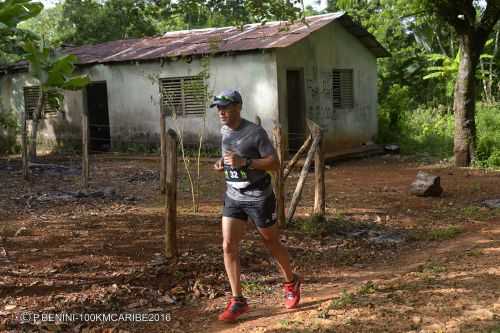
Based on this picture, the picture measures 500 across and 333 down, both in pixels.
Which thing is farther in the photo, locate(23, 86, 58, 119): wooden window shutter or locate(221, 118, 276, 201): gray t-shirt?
locate(23, 86, 58, 119): wooden window shutter

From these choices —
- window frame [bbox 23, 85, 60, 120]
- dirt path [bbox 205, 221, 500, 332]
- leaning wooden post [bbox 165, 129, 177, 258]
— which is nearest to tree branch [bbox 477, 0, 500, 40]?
dirt path [bbox 205, 221, 500, 332]

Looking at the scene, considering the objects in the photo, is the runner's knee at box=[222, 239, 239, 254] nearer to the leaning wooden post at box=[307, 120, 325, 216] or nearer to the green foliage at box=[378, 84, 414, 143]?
the leaning wooden post at box=[307, 120, 325, 216]

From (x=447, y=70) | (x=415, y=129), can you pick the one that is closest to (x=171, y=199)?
(x=415, y=129)

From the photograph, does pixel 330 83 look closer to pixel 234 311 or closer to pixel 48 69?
pixel 48 69

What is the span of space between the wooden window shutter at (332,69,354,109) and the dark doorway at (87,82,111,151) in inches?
254

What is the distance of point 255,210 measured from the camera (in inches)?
178

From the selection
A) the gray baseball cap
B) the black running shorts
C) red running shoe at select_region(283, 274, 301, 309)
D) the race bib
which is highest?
the gray baseball cap

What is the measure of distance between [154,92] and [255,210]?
39.6 feet

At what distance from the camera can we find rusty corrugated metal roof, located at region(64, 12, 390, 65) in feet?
47.0

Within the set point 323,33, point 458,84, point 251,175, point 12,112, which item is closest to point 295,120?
point 323,33

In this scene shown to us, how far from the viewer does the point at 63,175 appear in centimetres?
1241

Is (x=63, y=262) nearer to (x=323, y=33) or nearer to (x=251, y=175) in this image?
(x=251, y=175)

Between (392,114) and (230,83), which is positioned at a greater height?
(230,83)

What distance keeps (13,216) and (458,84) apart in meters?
9.39
